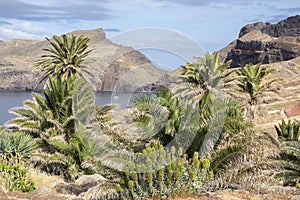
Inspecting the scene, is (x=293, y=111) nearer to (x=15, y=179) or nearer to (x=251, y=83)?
(x=251, y=83)

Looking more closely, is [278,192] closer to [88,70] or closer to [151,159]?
[151,159]

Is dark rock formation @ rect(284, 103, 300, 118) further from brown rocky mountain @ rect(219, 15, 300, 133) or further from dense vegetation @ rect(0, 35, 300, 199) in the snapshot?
dense vegetation @ rect(0, 35, 300, 199)

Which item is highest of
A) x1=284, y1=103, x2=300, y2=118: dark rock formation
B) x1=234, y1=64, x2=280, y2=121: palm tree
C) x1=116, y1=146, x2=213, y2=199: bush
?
x1=234, y1=64, x2=280, y2=121: palm tree

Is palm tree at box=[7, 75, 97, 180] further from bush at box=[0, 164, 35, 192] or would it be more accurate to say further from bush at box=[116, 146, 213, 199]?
bush at box=[116, 146, 213, 199]

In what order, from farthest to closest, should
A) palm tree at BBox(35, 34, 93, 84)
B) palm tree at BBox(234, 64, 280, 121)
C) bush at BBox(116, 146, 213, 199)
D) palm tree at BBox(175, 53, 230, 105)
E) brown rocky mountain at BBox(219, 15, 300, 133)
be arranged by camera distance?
1. brown rocky mountain at BBox(219, 15, 300, 133)
2. palm tree at BBox(234, 64, 280, 121)
3. palm tree at BBox(35, 34, 93, 84)
4. palm tree at BBox(175, 53, 230, 105)
5. bush at BBox(116, 146, 213, 199)

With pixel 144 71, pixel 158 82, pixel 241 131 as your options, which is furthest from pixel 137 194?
pixel 158 82

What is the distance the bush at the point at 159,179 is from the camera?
941cm

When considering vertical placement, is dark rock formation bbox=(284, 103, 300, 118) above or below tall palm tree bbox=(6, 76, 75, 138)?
below

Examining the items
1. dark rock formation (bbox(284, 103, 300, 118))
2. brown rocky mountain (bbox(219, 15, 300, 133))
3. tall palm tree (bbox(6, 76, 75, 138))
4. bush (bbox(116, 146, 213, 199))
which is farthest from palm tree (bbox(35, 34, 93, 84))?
dark rock formation (bbox(284, 103, 300, 118))

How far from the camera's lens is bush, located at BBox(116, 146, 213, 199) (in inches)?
370

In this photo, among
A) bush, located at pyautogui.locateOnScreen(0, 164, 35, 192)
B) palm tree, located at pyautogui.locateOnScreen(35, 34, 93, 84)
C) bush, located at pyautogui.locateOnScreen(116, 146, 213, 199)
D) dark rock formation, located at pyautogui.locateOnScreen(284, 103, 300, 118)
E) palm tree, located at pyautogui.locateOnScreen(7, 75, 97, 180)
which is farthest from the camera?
dark rock formation, located at pyautogui.locateOnScreen(284, 103, 300, 118)

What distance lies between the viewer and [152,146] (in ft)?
41.2

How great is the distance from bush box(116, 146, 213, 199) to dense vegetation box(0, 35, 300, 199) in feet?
0.07

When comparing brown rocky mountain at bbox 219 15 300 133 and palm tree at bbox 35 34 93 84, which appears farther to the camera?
brown rocky mountain at bbox 219 15 300 133
